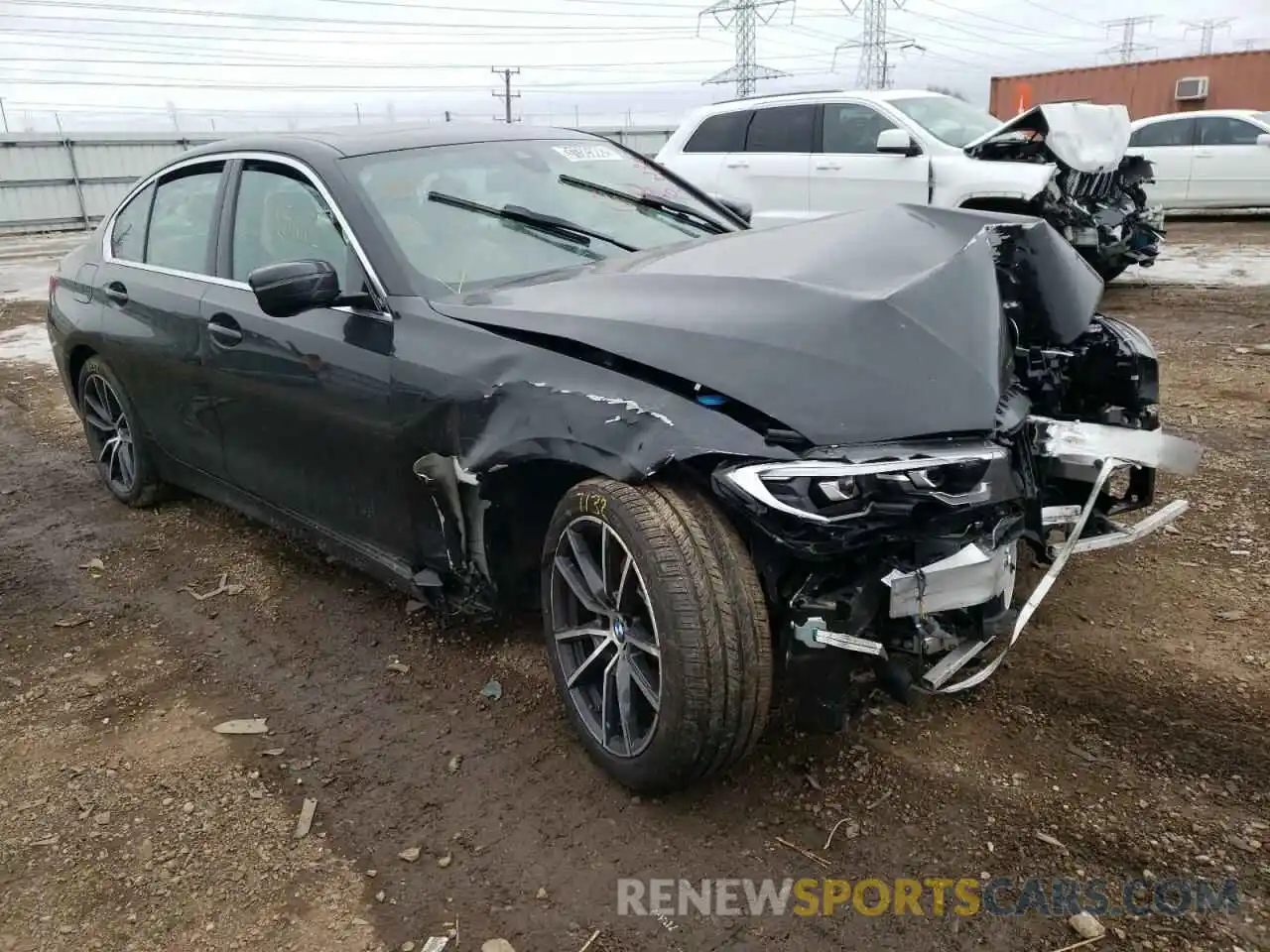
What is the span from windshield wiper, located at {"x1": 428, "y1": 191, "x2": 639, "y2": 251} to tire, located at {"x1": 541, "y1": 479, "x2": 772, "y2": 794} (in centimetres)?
121

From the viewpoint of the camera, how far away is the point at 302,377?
3.34 m

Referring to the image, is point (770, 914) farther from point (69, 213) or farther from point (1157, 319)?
point (69, 213)

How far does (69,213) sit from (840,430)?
2599 cm

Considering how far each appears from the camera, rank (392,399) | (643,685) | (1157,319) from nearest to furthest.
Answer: (643,685) → (392,399) → (1157,319)

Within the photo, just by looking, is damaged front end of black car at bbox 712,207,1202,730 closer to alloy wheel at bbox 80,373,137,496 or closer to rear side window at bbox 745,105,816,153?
alloy wheel at bbox 80,373,137,496

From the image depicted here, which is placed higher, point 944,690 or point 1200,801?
point 944,690

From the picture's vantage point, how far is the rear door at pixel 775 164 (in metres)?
9.59

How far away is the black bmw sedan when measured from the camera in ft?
7.46

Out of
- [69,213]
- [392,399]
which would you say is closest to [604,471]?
[392,399]

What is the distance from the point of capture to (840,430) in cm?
224

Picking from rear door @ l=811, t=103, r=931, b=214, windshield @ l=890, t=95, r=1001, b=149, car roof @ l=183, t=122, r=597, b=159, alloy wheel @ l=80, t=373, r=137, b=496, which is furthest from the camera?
windshield @ l=890, t=95, r=1001, b=149

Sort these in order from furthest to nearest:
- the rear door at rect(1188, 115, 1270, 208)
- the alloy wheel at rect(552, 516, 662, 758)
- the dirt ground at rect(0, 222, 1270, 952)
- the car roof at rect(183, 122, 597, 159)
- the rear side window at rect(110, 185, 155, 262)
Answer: the rear door at rect(1188, 115, 1270, 208), the rear side window at rect(110, 185, 155, 262), the car roof at rect(183, 122, 597, 159), the alloy wheel at rect(552, 516, 662, 758), the dirt ground at rect(0, 222, 1270, 952)

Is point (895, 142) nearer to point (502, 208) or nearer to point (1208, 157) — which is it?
point (502, 208)

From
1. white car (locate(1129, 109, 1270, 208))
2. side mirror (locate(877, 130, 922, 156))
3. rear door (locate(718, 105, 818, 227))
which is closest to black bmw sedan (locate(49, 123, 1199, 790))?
side mirror (locate(877, 130, 922, 156))
